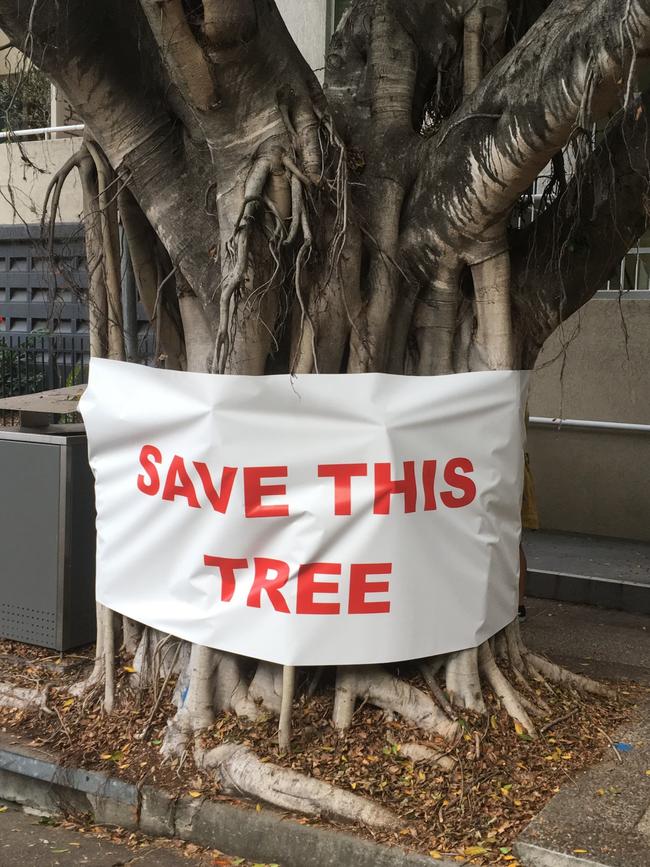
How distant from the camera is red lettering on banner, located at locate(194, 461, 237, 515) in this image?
4.73 m

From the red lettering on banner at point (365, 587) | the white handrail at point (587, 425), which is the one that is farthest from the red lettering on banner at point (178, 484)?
the white handrail at point (587, 425)

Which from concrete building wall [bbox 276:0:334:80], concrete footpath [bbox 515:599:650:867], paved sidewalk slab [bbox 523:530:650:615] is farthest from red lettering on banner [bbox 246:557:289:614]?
concrete building wall [bbox 276:0:334:80]

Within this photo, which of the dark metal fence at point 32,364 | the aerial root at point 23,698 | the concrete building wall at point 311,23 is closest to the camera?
the aerial root at point 23,698

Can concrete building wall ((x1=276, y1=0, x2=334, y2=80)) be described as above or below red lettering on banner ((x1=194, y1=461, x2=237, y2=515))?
above

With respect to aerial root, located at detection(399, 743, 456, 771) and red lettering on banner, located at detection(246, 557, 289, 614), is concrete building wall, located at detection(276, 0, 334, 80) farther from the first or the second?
aerial root, located at detection(399, 743, 456, 771)

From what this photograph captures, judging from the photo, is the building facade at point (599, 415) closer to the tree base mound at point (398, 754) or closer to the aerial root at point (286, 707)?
the tree base mound at point (398, 754)

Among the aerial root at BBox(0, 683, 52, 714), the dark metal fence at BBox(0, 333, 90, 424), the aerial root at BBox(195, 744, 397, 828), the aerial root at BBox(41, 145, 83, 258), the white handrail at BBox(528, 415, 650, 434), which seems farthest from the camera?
the dark metal fence at BBox(0, 333, 90, 424)

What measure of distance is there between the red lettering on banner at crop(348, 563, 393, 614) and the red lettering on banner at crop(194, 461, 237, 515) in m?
0.68

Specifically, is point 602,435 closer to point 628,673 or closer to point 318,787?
point 628,673

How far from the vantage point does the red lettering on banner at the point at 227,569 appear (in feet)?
15.7

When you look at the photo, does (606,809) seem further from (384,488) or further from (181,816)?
(181,816)

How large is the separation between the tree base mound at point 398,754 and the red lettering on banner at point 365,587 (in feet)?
2.03

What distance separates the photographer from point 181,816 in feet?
14.9

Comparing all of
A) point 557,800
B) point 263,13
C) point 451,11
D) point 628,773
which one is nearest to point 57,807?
point 557,800
